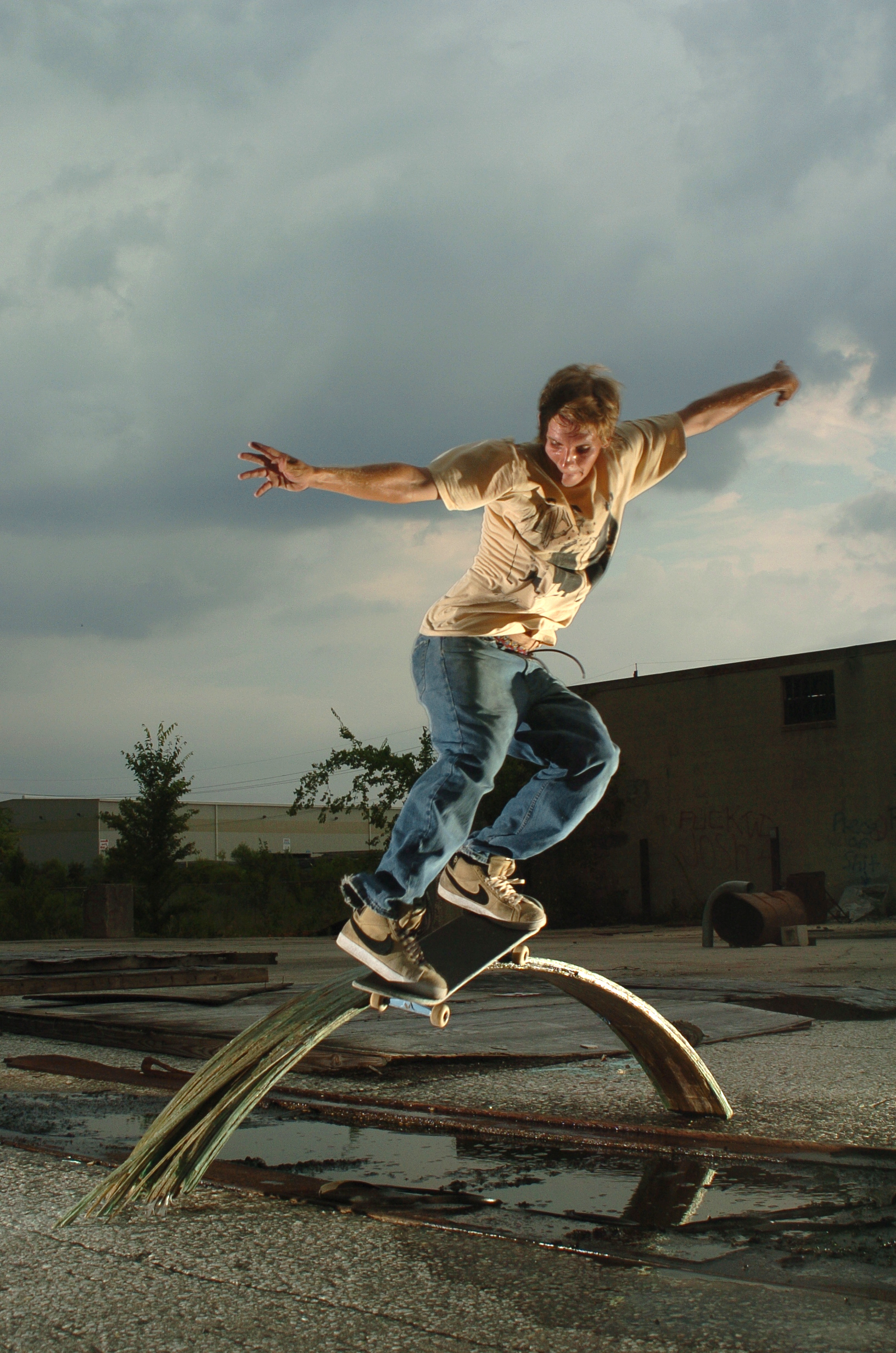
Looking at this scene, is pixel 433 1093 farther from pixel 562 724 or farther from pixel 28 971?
pixel 28 971

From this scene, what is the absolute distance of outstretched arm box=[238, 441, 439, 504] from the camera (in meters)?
2.48

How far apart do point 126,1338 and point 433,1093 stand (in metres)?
2.35

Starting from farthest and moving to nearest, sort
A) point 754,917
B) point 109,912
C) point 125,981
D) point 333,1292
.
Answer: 1. point 109,912
2. point 754,917
3. point 125,981
4. point 333,1292

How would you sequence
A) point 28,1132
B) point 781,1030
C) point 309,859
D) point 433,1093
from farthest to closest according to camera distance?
1. point 309,859
2. point 781,1030
3. point 433,1093
4. point 28,1132

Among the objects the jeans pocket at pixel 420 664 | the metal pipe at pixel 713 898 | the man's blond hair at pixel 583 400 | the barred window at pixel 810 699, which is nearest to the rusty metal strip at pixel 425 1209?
the jeans pocket at pixel 420 664

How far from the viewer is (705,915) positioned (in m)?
14.4

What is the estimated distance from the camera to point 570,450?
2.88 m

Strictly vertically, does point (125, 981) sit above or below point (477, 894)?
below

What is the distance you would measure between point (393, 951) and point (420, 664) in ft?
2.55

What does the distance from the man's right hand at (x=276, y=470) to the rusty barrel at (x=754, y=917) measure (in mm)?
13042

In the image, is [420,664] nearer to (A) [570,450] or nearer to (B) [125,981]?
(A) [570,450]

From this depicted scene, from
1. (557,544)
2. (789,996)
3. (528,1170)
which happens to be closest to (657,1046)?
(528,1170)

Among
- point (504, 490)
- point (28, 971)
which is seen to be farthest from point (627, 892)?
point (504, 490)

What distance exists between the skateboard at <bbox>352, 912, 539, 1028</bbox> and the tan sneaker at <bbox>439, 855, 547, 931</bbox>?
0.08 feet
